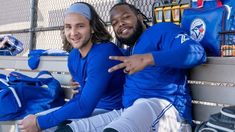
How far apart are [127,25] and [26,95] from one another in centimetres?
103

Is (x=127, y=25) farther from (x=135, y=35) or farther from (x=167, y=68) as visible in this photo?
(x=167, y=68)

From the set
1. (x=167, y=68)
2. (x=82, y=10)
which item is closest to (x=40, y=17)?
(x=82, y=10)

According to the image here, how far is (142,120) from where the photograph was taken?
205 cm

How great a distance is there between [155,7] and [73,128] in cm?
243

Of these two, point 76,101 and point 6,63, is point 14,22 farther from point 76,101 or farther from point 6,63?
point 76,101

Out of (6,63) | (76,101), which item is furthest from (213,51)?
(6,63)

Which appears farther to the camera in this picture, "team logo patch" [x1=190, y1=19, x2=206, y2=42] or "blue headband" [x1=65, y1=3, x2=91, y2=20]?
"blue headband" [x1=65, y1=3, x2=91, y2=20]

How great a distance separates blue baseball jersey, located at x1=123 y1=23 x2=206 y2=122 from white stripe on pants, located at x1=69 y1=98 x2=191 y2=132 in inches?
3.2

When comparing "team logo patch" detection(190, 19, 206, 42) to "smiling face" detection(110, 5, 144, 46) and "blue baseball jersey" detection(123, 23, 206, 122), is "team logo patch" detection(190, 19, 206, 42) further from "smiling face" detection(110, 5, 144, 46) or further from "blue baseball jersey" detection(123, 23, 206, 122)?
"smiling face" detection(110, 5, 144, 46)

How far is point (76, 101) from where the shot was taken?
2.46 metres

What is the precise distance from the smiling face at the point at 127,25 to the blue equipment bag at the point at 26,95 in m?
0.85

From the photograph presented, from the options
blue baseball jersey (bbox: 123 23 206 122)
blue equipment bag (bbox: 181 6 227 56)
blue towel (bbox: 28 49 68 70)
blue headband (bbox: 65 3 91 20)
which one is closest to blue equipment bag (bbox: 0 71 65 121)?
blue towel (bbox: 28 49 68 70)

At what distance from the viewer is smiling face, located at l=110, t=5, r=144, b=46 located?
2674 mm

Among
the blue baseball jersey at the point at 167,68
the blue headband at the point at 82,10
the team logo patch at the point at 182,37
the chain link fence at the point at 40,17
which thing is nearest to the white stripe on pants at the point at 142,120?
the blue baseball jersey at the point at 167,68
